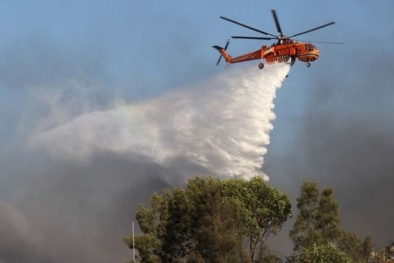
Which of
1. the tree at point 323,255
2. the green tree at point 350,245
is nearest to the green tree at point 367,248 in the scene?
the green tree at point 350,245

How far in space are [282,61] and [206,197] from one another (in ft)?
64.7

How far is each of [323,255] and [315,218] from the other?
1379 centimetres

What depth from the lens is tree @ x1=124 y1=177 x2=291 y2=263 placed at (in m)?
89.0

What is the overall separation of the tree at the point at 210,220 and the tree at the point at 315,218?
282 cm

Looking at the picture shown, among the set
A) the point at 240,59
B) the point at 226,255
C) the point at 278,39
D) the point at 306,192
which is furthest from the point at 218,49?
the point at 226,255

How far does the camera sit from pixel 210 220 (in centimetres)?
9081

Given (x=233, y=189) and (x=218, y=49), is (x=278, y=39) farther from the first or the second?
(x=233, y=189)

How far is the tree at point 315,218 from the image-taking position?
114812 mm

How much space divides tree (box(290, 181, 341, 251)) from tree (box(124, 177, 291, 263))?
2824 millimetres

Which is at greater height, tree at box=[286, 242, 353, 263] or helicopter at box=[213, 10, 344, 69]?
helicopter at box=[213, 10, 344, 69]

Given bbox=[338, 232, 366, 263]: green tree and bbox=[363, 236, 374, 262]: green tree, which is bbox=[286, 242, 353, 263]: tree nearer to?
bbox=[338, 232, 366, 263]: green tree

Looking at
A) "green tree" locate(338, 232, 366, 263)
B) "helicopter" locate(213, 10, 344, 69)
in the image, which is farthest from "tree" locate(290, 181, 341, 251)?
"helicopter" locate(213, 10, 344, 69)

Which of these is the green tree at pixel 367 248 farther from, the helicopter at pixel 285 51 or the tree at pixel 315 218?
the helicopter at pixel 285 51

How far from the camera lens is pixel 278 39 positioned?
9831 cm
